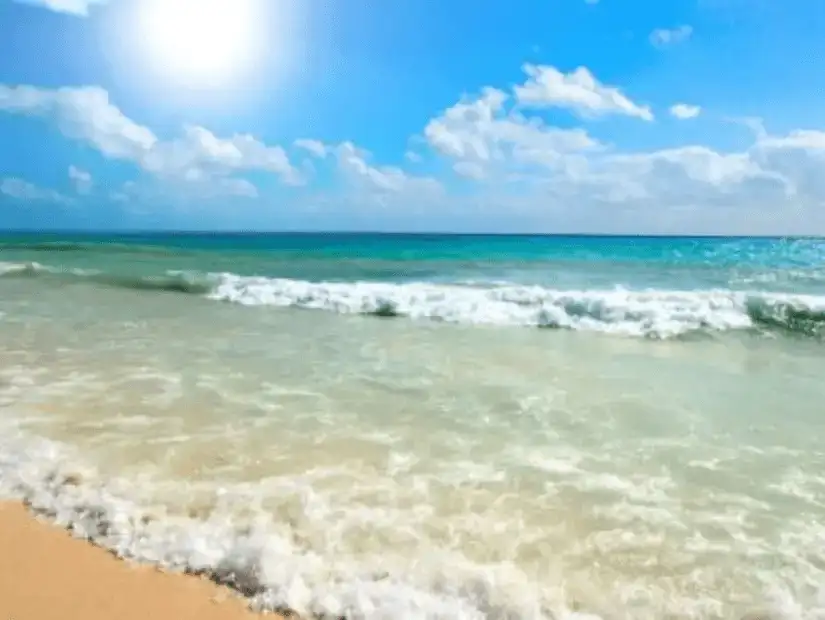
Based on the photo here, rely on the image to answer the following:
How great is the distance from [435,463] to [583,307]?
761 centimetres

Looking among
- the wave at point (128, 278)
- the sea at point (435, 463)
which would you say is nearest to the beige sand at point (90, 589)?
the sea at point (435, 463)

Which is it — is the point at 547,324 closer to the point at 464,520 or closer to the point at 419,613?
the point at 464,520

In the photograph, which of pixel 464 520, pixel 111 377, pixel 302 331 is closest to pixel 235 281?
pixel 302 331

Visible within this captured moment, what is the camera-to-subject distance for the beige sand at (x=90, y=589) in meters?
2.29

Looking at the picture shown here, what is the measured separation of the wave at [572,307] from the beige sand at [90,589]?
778 cm

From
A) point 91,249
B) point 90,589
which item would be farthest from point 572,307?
point 91,249

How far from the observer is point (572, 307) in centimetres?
1085

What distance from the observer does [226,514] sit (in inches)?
119

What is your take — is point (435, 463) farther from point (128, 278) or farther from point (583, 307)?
point (128, 278)

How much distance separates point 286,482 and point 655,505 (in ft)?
6.46

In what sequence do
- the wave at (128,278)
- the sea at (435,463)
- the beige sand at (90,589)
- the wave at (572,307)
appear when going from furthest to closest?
1. the wave at (128,278)
2. the wave at (572,307)
3. the sea at (435,463)
4. the beige sand at (90,589)

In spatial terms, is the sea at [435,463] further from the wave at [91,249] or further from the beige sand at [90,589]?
the wave at [91,249]

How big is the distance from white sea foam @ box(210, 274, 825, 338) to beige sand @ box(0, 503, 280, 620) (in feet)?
25.8

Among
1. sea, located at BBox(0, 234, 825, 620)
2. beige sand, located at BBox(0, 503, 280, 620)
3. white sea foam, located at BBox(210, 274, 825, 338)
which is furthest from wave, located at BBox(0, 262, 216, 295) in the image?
beige sand, located at BBox(0, 503, 280, 620)
